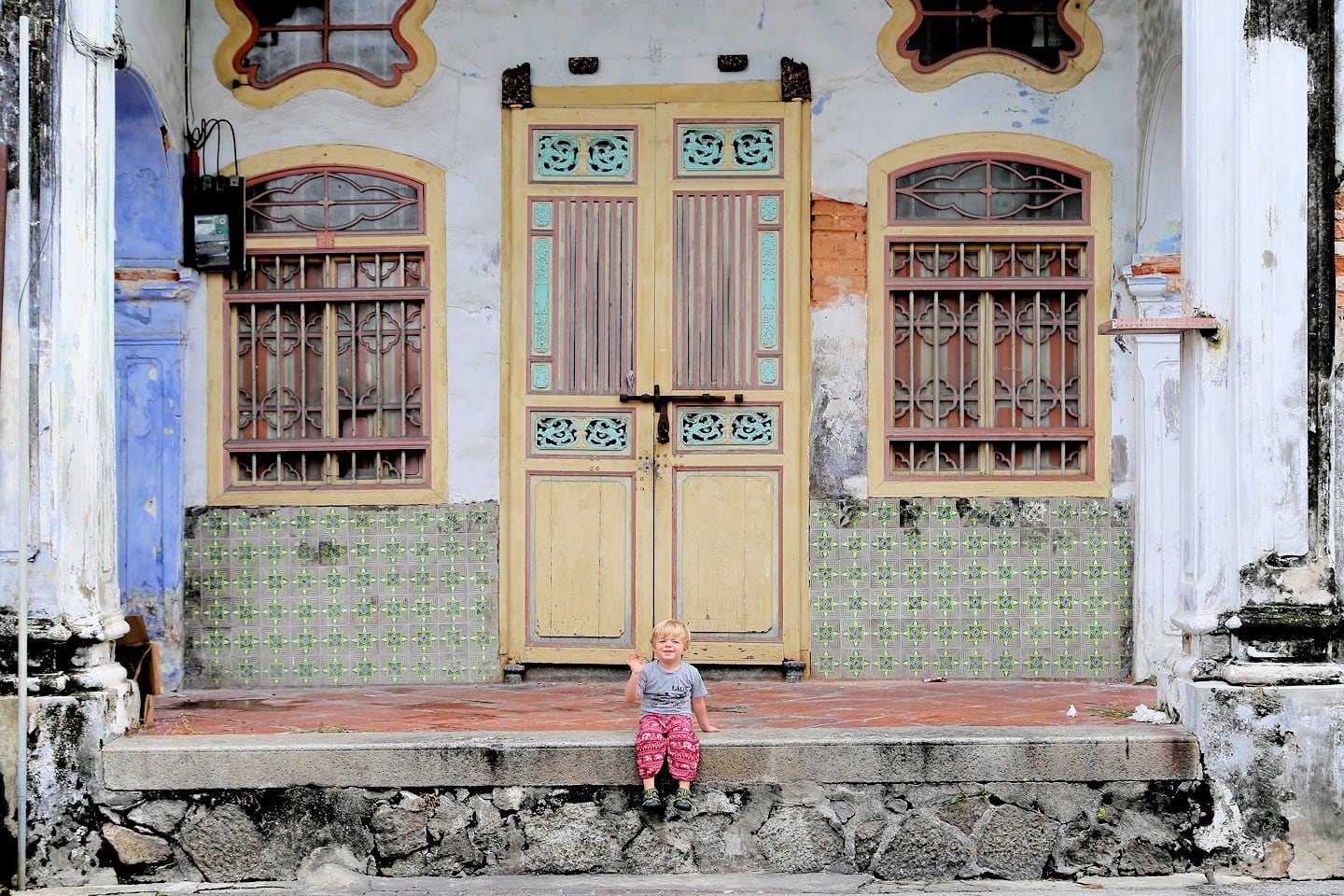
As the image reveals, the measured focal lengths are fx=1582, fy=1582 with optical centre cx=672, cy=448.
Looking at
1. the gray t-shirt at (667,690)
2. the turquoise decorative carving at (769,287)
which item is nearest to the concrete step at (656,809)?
the gray t-shirt at (667,690)

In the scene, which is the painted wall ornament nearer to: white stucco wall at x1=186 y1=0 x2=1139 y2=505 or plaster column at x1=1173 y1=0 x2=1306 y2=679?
white stucco wall at x1=186 y1=0 x2=1139 y2=505

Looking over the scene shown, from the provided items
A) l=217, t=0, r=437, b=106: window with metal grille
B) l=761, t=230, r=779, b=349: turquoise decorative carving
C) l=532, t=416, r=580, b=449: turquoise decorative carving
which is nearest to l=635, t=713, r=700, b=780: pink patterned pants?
l=532, t=416, r=580, b=449: turquoise decorative carving

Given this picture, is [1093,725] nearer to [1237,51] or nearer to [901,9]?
[1237,51]

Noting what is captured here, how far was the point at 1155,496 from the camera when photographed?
740 centimetres

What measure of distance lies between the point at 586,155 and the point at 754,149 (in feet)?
2.60

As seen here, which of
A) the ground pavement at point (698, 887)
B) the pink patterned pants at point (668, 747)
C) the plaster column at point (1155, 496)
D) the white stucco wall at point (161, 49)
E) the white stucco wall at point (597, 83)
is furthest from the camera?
the white stucco wall at point (597, 83)

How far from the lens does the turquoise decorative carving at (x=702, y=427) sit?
7469 mm

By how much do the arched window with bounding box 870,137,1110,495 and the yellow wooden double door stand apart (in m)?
0.45

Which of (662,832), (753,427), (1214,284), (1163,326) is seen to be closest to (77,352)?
(662,832)

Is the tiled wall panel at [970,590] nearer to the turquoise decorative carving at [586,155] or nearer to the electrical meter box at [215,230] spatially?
the turquoise decorative carving at [586,155]

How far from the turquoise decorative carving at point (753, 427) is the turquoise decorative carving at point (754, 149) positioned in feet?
3.81

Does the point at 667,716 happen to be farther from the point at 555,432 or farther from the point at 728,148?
the point at 728,148

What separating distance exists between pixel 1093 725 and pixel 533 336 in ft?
10.3

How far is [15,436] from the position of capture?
5.64 m
